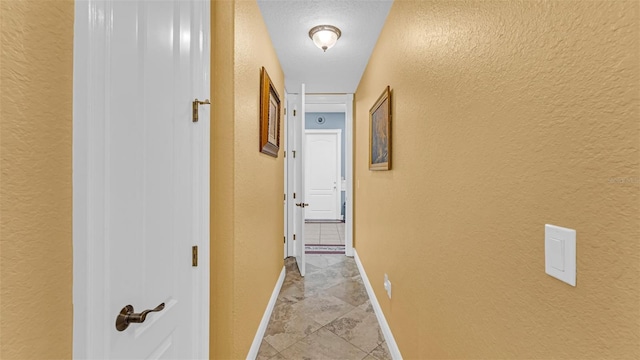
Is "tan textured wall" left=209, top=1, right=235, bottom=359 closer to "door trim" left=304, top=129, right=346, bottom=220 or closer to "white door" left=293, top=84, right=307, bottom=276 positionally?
"white door" left=293, top=84, right=307, bottom=276

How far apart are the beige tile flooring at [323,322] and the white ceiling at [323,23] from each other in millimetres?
2410

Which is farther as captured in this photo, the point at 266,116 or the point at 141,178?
the point at 266,116

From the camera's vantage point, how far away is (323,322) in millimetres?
2305

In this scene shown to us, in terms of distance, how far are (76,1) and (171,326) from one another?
3.25 feet

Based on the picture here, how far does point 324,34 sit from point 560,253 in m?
2.17

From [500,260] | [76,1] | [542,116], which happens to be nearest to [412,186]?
[500,260]

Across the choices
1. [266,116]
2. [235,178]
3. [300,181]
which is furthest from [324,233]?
[235,178]

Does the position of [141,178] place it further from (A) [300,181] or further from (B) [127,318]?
(A) [300,181]

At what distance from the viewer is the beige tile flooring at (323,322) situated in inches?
76.3

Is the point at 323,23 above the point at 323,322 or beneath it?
above

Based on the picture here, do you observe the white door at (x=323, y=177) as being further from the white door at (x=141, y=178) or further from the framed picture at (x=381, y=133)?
the white door at (x=141, y=178)

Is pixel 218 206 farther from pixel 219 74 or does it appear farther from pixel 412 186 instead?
pixel 412 186

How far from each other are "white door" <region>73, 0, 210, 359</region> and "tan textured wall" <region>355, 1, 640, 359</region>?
1015mm

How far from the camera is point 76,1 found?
0.58 meters
